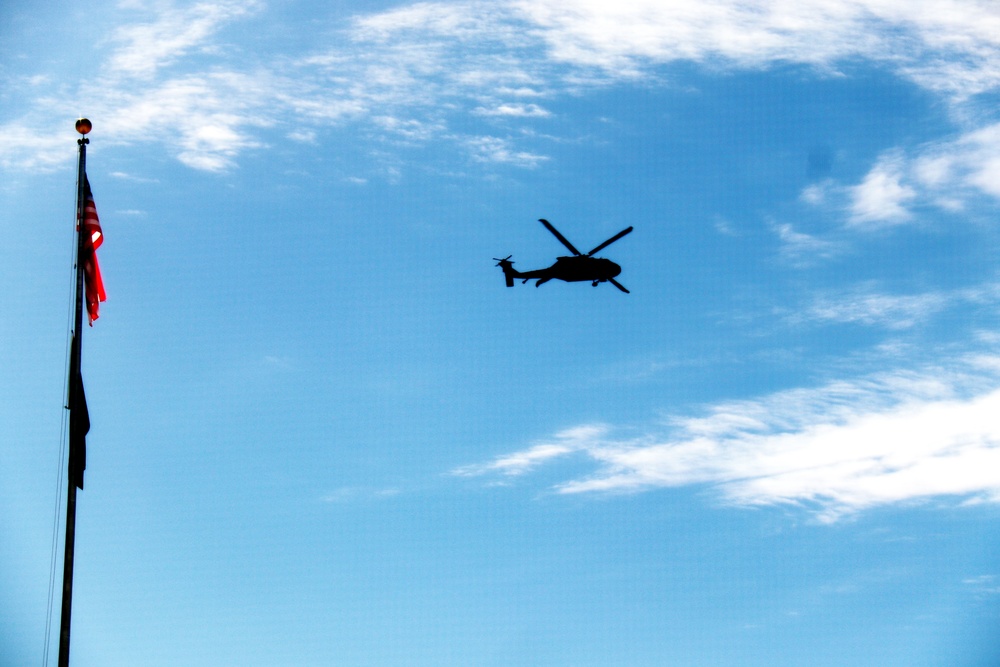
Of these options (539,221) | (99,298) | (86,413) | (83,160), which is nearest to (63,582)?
(86,413)

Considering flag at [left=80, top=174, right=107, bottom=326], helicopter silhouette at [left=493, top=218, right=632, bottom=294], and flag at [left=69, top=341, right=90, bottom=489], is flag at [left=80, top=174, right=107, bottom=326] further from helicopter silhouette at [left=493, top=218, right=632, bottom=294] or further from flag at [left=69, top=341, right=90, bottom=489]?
helicopter silhouette at [left=493, top=218, right=632, bottom=294]

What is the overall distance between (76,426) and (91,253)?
5471mm

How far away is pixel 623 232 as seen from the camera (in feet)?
210

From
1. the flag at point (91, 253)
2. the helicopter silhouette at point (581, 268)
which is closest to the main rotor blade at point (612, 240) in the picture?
the helicopter silhouette at point (581, 268)

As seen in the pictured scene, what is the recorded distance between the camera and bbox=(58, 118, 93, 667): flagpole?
3120cm

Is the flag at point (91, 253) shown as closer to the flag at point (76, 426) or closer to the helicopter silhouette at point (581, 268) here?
the flag at point (76, 426)

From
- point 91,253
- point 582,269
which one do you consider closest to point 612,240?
point 582,269

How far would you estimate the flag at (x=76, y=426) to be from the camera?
110 feet

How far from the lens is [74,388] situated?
33906 mm

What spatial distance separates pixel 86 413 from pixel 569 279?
109ft

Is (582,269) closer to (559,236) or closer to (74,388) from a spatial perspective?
(559,236)

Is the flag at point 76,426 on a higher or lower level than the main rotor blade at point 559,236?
lower

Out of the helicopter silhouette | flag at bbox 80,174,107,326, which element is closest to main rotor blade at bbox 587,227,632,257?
the helicopter silhouette

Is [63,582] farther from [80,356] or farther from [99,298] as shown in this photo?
[99,298]
